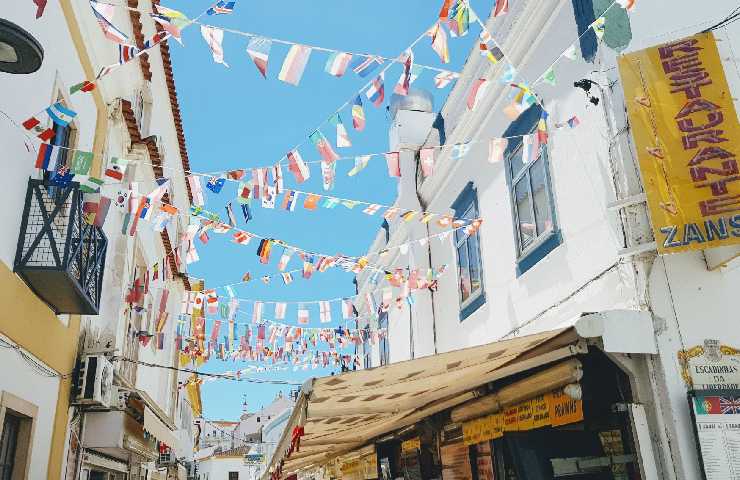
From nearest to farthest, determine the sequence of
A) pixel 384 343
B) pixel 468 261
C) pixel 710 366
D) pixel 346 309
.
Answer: pixel 710 366
pixel 468 261
pixel 346 309
pixel 384 343

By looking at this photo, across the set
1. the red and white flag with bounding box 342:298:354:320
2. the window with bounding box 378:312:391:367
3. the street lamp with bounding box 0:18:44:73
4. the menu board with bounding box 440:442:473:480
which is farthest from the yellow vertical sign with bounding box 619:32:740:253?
the window with bounding box 378:312:391:367

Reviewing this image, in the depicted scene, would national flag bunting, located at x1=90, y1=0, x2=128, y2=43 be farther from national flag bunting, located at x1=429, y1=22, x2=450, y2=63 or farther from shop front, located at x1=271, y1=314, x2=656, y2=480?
shop front, located at x1=271, y1=314, x2=656, y2=480

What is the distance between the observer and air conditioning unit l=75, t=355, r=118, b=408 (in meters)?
7.63

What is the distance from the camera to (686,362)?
4699 mm

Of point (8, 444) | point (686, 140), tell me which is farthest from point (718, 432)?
point (8, 444)

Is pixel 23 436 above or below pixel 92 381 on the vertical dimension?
below

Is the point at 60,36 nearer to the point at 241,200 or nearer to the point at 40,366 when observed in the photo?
the point at 241,200

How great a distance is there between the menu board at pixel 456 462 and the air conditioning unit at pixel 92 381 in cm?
426

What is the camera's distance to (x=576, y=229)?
6.33m

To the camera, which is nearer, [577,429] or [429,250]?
[577,429]

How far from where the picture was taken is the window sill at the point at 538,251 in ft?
22.1

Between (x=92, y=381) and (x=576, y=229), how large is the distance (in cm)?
592

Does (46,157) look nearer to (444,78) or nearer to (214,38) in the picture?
→ (214,38)

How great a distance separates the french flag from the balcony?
10.2ft
